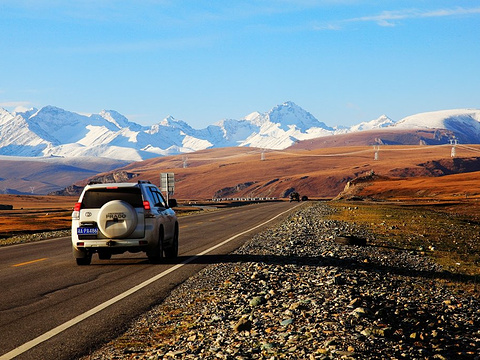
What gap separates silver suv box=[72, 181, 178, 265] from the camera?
16.9 metres

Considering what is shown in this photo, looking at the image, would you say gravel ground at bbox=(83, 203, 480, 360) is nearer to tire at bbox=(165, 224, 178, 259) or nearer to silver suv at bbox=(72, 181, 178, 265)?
silver suv at bbox=(72, 181, 178, 265)

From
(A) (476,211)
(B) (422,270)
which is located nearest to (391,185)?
(A) (476,211)

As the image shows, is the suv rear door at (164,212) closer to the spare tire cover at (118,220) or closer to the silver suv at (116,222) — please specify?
the silver suv at (116,222)

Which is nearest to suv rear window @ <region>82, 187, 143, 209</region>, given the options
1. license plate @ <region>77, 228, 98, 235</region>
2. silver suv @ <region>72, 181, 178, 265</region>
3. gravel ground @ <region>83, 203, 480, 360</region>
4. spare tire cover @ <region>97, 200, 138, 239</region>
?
silver suv @ <region>72, 181, 178, 265</region>

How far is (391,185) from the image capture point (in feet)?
427

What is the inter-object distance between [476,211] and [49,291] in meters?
56.8

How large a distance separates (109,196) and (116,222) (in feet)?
3.15

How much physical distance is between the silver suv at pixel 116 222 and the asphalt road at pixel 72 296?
0.57 m

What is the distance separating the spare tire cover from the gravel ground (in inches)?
93.8

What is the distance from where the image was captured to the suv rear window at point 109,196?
1736 cm

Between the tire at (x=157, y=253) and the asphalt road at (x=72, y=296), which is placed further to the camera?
the tire at (x=157, y=253)

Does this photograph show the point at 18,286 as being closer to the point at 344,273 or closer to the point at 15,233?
the point at 344,273

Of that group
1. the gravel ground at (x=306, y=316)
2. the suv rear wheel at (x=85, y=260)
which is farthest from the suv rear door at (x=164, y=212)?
the suv rear wheel at (x=85, y=260)

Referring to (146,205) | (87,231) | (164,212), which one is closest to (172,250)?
(164,212)
